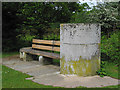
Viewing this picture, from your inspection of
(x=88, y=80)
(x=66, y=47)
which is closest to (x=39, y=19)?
(x=66, y=47)

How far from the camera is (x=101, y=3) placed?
37.3 feet

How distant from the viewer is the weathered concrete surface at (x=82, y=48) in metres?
5.09

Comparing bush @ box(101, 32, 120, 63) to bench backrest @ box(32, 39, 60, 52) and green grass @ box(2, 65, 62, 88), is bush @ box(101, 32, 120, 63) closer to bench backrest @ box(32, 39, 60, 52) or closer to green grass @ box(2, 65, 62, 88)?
bench backrest @ box(32, 39, 60, 52)

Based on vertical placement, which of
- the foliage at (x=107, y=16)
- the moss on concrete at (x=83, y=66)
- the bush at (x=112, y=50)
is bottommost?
the moss on concrete at (x=83, y=66)

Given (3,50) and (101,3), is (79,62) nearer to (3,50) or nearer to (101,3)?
(101,3)

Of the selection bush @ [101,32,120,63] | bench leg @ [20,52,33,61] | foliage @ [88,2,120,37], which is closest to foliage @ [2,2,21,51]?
bench leg @ [20,52,33,61]

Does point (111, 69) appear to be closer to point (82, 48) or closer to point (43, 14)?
point (82, 48)

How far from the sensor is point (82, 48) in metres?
5.08

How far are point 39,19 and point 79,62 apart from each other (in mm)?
5675

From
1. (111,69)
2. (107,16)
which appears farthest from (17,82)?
(107,16)

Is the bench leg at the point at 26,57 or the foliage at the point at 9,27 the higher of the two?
the foliage at the point at 9,27

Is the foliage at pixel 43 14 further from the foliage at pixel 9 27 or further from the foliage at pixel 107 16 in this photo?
the foliage at pixel 9 27

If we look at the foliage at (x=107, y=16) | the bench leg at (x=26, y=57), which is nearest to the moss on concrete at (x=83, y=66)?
the bench leg at (x=26, y=57)

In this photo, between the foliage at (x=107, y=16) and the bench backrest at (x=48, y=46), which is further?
the foliage at (x=107, y=16)
